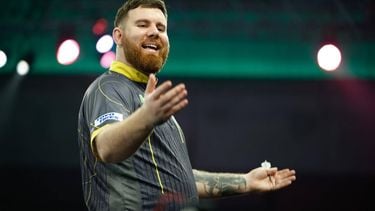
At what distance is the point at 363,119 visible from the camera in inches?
407

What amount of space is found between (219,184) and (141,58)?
0.93 metres

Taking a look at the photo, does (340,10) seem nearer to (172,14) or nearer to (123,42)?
(172,14)

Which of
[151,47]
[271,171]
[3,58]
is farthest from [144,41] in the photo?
[3,58]

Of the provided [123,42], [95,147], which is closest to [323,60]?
[123,42]

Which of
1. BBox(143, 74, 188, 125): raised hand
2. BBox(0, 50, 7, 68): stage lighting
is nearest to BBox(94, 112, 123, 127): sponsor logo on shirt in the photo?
BBox(143, 74, 188, 125): raised hand

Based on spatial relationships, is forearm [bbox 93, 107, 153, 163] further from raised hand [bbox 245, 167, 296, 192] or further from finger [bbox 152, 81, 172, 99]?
raised hand [bbox 245, 167, 296, 192]

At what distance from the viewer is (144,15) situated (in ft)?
10.6

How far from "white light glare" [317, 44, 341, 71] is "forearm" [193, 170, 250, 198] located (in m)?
6.34

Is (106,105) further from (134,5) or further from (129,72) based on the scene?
(134,5)

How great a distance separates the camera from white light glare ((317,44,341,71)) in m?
9.51

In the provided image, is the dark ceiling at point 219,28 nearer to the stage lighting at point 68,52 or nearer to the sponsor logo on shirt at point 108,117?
the stage lighting at point 68,52

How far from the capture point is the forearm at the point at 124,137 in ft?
8.05

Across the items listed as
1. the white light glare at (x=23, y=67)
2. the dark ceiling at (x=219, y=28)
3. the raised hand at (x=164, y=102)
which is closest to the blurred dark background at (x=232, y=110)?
the dark ceiling at (x=219, y=28)

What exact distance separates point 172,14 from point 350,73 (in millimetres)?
3202
